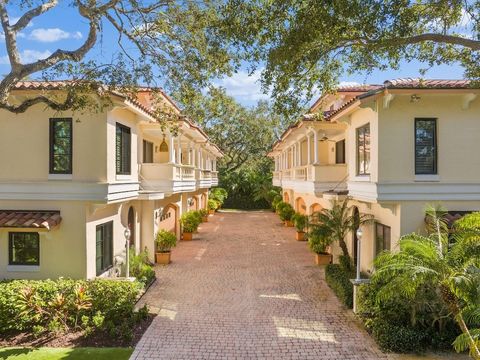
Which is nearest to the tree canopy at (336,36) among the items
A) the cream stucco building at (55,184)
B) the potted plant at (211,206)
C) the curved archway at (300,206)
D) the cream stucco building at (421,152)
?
the cream stucco building at (421,152)

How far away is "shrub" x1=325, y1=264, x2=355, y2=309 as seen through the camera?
12898mm

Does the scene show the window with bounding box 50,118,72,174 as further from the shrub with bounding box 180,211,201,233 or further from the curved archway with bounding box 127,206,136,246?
the shrub with bounding box 180,211,201,233

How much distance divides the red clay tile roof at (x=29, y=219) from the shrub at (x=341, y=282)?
9.20m

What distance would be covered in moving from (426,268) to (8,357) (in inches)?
373

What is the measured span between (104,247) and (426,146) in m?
11.2

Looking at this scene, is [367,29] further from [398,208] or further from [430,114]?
[398,208]

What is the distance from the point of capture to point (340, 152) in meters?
19.9

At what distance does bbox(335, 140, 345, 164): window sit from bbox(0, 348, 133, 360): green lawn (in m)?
13.3

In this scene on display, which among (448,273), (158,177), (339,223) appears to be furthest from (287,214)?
(448,273)

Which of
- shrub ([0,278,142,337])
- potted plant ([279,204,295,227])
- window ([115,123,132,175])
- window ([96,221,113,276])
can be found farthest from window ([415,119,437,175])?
potted plant ([279,204,295,227])

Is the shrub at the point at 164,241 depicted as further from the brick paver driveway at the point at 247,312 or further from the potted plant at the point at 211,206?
the potted plant at the point at 211,206

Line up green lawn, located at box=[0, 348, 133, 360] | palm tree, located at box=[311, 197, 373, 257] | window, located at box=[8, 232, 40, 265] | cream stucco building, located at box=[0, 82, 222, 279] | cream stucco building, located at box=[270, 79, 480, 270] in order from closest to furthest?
1. green lawn, located at box=[0, 348, 133, 360]
2. cream stucco building, located at box=[270, 79, 480, 270]
3. cream stucco building, located at box=[0, 82, 222, 279]
4. window, located at box=[8, 232, 40, 265]
5. palm tree, located at box=[311, 197, 373, 257]

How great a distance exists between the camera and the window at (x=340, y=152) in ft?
63.9

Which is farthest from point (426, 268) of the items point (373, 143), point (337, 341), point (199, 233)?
point (199, 233)
